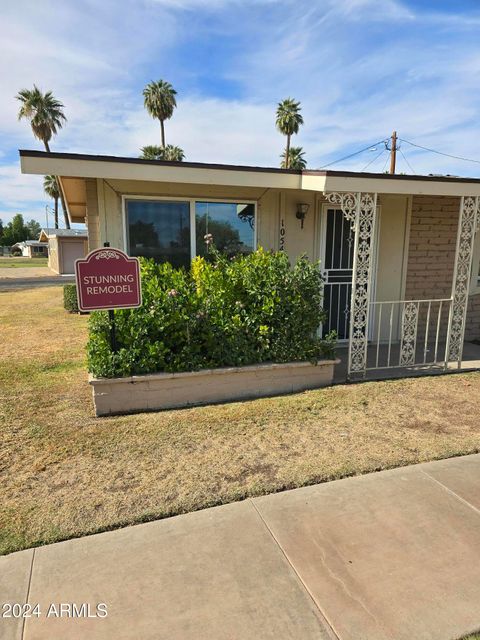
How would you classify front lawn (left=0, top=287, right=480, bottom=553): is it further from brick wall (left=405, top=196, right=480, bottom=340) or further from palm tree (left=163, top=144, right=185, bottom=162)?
palm tree (left=163, top=144, right=185, bottom=162)

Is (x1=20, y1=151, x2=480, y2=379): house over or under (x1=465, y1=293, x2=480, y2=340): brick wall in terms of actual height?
over

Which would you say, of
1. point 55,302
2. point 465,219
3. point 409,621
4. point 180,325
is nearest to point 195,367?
point 180,325

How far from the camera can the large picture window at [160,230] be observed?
5.89 meters

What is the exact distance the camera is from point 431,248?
7.14 m

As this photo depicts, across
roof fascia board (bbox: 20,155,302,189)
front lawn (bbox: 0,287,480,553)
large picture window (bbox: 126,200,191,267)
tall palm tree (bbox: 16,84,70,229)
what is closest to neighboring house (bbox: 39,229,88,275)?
tall palm tree (bbox: 16,84,70,229)

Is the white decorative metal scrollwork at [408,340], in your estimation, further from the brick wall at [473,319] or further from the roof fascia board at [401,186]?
the brick wall at [473,319]

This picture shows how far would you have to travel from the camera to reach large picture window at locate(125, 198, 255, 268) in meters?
5.91

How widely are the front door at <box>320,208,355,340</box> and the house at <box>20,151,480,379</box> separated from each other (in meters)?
0.02

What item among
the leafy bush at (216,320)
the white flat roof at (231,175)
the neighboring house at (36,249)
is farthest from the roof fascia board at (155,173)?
the neighboring house at (36,249)

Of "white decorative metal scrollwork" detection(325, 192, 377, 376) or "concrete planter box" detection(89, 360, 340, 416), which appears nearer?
"concrete planter box" detection(89, 360, 340, 416)

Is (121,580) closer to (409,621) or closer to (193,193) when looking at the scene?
(409,621)

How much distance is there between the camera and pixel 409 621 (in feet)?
6.79

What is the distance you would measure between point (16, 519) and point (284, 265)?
12.0 ft

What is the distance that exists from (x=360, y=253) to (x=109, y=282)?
9.81 ft
